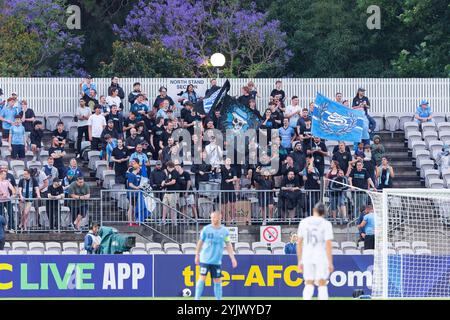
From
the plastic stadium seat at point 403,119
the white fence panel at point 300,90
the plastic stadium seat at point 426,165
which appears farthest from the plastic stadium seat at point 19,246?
the plastic stadium seat at point 403,119

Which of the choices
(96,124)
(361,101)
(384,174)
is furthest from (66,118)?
(384,174)

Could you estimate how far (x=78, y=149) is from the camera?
46875 millimetres

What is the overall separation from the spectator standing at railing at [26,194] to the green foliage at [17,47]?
15.3 metres

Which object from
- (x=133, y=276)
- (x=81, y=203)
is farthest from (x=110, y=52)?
(x=133, y=276)

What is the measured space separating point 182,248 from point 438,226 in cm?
572

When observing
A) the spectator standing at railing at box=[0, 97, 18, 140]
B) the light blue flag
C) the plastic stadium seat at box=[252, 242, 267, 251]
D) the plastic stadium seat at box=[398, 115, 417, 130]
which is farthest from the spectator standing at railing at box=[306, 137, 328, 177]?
the spectator standing at railing at box=[0, 97, 18, 140]

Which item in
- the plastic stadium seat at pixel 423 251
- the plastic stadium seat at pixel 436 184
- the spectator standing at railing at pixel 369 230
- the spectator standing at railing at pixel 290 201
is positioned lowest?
the plastic stadium seat at pixel 423 251

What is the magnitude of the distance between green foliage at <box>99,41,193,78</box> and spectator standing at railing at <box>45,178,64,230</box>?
1044 cm

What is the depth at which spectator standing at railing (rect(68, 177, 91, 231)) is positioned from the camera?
4291 cm

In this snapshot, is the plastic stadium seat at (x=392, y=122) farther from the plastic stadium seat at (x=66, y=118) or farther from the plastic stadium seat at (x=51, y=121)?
the plastic stadium seat at (x=51, y=121)

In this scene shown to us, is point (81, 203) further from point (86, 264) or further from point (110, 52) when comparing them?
point (110, 52)

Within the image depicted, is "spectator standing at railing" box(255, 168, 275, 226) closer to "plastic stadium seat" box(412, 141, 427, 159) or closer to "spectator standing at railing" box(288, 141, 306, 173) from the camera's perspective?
"spectator standing at railing" box(288, 141, 306, 173)

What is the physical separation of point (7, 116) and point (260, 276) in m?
10.6

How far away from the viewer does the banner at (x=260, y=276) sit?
38000mm
